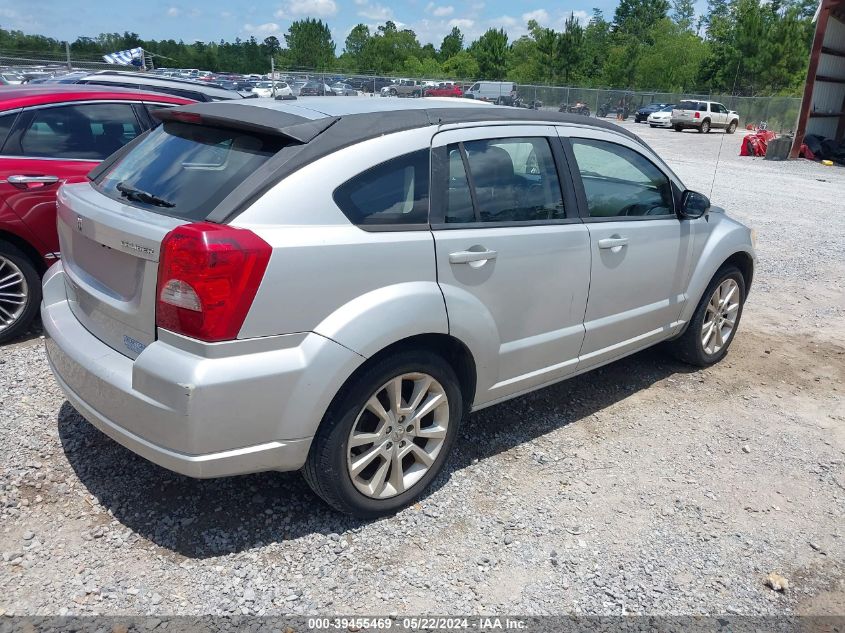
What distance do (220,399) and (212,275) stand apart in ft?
1.47

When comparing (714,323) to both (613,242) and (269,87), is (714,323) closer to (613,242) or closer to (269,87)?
(613,242)

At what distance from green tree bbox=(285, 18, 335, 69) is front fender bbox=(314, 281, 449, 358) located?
84.6m

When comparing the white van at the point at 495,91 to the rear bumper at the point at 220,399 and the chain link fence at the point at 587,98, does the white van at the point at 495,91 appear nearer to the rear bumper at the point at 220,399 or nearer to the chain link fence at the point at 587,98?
the chain link fence at the point at 587,98

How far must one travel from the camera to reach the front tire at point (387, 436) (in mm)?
2869

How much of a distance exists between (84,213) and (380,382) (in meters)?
1.50

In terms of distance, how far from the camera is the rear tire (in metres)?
4.78

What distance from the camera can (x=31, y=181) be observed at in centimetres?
486

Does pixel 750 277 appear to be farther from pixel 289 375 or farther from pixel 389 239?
pixel 289 375

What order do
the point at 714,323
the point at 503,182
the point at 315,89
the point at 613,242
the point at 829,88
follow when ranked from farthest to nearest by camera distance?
the point at 315,89
the point at 829,88
the point at 714,323
the point at 613,242
the point at 503,182

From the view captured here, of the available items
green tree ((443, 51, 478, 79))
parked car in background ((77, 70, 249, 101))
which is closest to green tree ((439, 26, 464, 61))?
green tree ((443, 51, 478, 79))

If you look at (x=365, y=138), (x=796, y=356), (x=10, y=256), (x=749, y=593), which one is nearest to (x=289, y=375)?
(x=365, y=138)

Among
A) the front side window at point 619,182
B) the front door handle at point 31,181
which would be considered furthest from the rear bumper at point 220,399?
the front door handle at point 31,181

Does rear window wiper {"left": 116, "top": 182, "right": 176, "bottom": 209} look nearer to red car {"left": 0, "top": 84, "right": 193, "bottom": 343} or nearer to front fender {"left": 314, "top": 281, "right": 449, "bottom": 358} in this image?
front fender {"left": 314, "top": 281, "right": 449, "bottom": 358}

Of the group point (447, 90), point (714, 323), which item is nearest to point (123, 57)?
point (447, 90)
